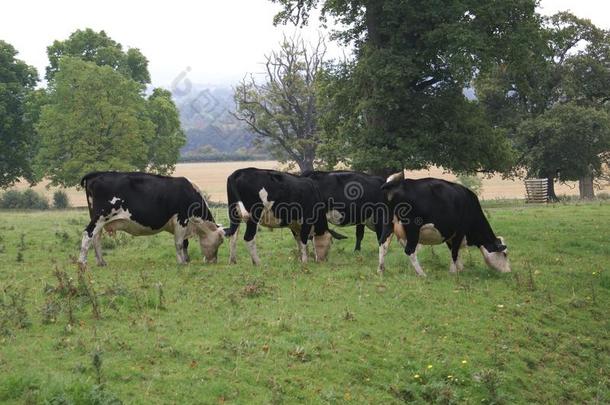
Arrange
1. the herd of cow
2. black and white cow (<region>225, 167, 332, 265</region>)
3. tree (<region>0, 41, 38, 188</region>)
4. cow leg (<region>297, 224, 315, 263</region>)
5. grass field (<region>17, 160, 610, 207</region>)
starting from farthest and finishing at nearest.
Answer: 1. grass field (<region>17, 160, 610, 207</region>)
2. tree (<region>0, 41, 38, 188</region>)
3. cow leg (<region>297, 224, 315, 263</region>)
4. black and white cow (<region>225, 167, 332, 265</region>)
5. the herd of cow

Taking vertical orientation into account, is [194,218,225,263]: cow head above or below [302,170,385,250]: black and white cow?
below

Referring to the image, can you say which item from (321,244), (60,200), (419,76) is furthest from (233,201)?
(60,200)

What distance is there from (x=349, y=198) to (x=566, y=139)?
93.3ft

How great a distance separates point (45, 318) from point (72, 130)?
37764mm

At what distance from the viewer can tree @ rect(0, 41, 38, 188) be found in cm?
5234

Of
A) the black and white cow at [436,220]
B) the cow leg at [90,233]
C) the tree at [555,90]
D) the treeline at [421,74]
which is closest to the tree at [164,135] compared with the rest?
the tree at [555,90]

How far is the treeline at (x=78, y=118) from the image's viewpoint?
47031 mm

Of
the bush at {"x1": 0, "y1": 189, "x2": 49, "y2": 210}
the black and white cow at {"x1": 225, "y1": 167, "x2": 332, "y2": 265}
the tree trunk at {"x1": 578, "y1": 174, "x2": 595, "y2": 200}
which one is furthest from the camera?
the bush at {"x1": 0, "y1": 189, "x2": 49, "y2": 210}

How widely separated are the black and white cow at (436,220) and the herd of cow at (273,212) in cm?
2

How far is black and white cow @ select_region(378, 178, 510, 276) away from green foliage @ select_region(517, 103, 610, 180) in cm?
2758

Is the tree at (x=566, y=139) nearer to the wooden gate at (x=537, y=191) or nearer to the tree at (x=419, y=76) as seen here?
the wooden gate at (x=537, y=191)

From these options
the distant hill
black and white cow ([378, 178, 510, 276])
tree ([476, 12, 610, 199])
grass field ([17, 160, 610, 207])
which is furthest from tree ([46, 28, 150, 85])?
the distant hill

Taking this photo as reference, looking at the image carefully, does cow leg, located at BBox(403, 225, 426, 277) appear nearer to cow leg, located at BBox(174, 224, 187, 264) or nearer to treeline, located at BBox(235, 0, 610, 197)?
cow leg, located at BBox(174, 224, 187, 264)

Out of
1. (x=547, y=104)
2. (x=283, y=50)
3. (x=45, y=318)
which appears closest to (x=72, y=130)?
(x=283, y=50)
